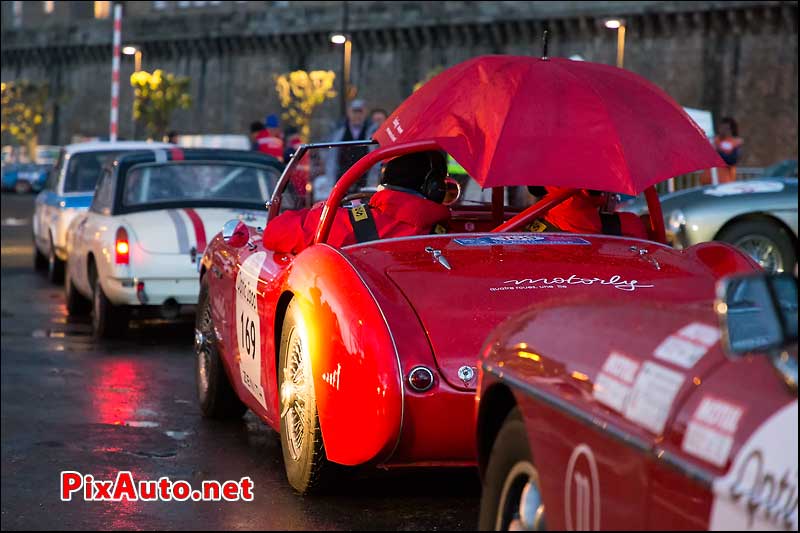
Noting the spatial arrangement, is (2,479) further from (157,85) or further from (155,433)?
(157,85)

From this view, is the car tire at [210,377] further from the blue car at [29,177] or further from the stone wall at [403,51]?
the stone wall at [403,51]

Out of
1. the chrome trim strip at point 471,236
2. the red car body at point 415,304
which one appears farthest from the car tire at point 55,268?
the chrome trim strip at point 471,236

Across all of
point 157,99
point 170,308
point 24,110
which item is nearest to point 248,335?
point 170,308

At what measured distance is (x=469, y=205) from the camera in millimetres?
7445

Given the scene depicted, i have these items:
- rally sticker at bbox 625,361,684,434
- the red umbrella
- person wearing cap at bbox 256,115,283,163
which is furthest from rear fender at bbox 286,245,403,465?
person wearing cap at bbox 256,115,283,163

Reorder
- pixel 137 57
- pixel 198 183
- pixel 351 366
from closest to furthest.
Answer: pixel 351 366 → pixel 198 183 → pixel 137 57

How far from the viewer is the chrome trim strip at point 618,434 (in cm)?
295

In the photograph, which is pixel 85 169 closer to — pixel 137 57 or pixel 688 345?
pixel 688 345

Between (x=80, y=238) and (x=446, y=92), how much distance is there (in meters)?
6.85

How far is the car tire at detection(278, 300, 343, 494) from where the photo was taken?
5.83 m

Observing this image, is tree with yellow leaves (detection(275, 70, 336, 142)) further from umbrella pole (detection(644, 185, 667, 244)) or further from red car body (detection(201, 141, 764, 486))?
red car body (detection(201, 141, 764, 486))

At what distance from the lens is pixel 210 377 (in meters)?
7.95

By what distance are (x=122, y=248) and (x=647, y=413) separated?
885cm

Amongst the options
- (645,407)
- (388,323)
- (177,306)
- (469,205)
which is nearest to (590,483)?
(645,407)
